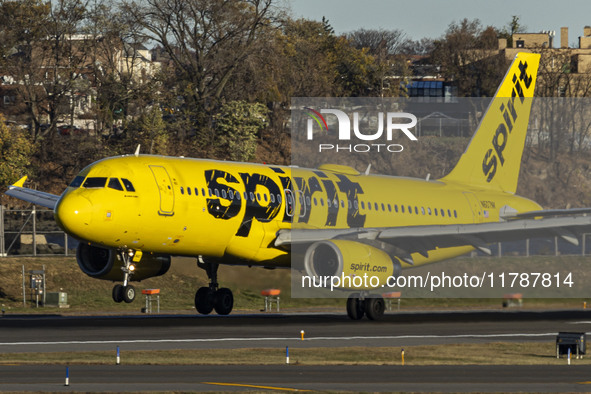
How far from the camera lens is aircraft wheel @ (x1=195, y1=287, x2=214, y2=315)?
164 feet

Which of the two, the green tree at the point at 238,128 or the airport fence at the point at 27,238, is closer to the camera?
the airport fence at the point at 27,238

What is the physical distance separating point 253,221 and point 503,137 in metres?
23.3

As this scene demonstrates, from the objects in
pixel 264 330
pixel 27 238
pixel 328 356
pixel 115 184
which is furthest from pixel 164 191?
pixel 27 238

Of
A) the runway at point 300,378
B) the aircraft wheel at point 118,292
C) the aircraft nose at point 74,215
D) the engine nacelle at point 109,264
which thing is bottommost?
the runway at point 300,378

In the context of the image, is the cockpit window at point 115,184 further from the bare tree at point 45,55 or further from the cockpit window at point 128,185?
the bare tree at point 45,55

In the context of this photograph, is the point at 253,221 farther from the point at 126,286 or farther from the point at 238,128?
the point at 238,128

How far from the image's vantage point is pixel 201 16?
382 ft

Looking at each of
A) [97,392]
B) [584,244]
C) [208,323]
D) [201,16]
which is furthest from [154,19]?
[97,392]

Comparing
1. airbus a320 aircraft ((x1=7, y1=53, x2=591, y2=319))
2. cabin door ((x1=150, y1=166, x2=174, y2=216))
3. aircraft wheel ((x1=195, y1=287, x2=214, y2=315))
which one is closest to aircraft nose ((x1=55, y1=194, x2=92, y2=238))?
airbus a320 aircraft ((x1=7, y1=53, x2=591, y2=319))

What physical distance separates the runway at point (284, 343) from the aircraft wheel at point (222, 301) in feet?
2.02

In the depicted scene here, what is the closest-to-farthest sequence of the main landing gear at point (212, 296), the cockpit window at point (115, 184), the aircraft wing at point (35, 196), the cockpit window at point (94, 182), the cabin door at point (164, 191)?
the cockpit window at point (94, 182)
the cockpit window at point (115, 184)
the cabin door at point (164, 191)
the main landing gear at point (212, 296)
the aircraft wing at point (35, 196)

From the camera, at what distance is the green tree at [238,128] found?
359 feet

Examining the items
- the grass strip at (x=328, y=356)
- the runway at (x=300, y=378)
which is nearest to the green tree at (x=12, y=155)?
the grass strip at (x=328, y=356)

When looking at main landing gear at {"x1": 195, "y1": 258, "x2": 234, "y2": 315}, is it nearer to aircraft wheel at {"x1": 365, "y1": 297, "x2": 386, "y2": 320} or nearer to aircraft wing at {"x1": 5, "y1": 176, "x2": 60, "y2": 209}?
aircraft wheel at {"x1": 365, "y1": 297, "x2": 386, "y2": 320}
